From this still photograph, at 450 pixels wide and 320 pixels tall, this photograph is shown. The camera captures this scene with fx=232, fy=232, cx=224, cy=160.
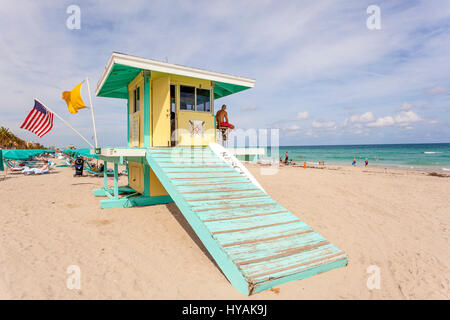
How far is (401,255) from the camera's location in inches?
203

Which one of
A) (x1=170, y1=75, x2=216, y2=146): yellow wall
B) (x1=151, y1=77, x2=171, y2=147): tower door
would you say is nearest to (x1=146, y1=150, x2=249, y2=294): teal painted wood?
(x1=151, y1=77, x2=171, y2=147): tower door

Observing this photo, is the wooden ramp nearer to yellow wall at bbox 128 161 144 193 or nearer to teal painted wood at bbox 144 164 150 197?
teal painted wood at bbox 144 164 150 197

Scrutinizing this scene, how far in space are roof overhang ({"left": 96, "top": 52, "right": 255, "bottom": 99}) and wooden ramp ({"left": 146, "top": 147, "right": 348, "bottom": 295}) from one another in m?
3.11

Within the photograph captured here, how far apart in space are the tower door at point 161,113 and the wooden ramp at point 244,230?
5.75ft

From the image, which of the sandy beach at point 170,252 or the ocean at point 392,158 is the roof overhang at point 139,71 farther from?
the ocean at point 392,158

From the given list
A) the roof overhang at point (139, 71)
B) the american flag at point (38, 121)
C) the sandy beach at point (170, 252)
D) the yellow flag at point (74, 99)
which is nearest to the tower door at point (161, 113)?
the roof overhang at point (139, 71)

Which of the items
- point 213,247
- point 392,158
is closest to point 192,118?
point 213,247

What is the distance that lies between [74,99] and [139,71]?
302 centimetres

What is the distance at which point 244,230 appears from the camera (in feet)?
14.5

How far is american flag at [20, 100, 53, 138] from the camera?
10.1 meters

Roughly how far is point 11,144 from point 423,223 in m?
61.0

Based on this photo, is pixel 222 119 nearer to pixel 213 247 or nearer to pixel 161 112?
pixel 161 112

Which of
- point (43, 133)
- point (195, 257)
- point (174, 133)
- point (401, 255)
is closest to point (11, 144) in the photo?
point (43, 133)
